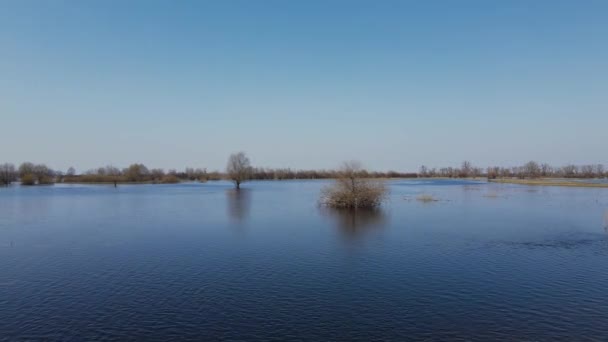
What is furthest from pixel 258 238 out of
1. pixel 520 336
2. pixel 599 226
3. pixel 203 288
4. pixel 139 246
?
pixel 599 226

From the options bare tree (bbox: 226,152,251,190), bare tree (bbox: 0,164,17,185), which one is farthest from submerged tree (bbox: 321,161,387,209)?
bare tree (bbox: 0,164,17,185)

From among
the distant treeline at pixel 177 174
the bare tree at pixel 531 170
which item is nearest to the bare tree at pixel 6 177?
the distant treeline at pixel 177 174

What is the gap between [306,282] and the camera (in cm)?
1437

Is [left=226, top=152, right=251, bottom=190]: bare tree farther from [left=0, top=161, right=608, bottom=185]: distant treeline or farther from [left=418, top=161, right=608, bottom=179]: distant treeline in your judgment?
[left=418, top=161, right=608, bottom=179]: distant treeline

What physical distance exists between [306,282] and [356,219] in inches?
718

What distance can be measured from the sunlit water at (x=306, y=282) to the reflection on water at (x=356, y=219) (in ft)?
1.65

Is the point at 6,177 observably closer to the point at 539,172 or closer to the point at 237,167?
the point at 237,167

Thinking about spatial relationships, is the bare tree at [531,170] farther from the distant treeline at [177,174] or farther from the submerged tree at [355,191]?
A: the submerged tree at [355,191]

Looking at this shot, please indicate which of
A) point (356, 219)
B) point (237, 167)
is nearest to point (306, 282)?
point (356, 219)

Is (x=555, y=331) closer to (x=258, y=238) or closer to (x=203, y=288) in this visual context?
(x=203, y=288)

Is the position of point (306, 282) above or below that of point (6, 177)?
below

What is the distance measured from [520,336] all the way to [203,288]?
10.00 metres

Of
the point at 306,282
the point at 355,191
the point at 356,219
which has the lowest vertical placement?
the point at 306,282

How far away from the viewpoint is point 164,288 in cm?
1377
